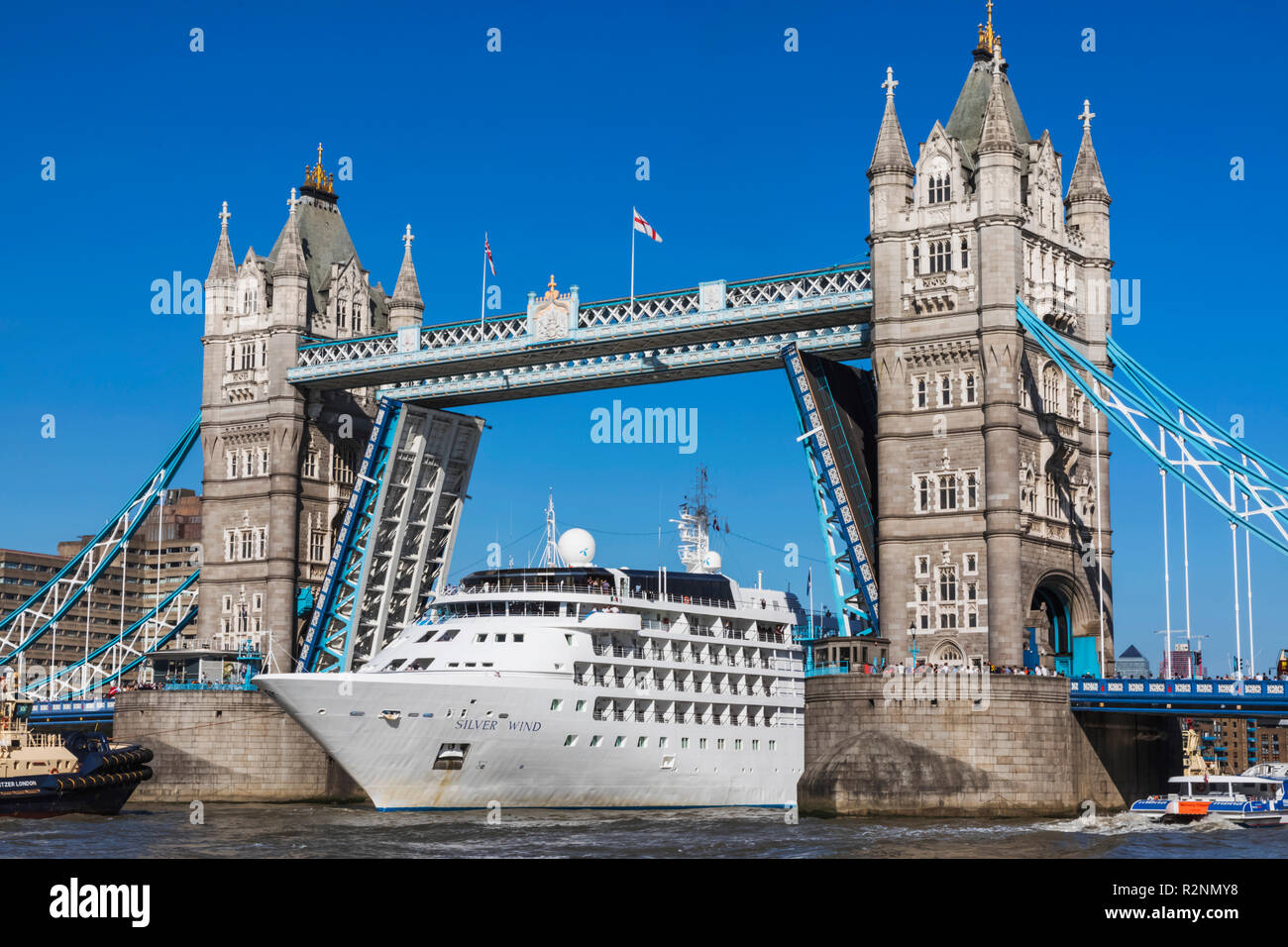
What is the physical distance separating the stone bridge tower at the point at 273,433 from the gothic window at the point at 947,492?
3981cm

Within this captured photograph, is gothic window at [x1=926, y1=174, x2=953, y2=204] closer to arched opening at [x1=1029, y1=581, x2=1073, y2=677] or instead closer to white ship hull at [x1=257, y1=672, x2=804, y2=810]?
arched opening at [x1=1029, y1=581, x2=1073, y2=677]

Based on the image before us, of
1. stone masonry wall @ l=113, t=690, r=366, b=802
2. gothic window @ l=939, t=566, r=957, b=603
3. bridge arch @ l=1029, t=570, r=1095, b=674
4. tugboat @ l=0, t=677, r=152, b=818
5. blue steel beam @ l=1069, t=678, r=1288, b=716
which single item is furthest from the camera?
stone masonry wall @ l=113, t=690, r=366, b=802

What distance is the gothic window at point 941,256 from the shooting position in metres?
69.1

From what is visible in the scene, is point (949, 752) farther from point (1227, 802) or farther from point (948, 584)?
point (1227, 802)

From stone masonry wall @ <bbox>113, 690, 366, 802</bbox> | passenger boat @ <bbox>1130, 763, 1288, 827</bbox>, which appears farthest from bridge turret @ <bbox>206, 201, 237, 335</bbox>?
passenger boat @ <bbox>1130, 763, 1288, 827</bbox>

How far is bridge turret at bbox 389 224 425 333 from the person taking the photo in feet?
319

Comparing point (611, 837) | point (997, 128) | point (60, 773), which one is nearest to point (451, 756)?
point (611, 837)

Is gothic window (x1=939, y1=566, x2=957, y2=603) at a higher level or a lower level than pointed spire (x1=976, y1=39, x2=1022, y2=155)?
lower

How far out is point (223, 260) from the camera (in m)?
95.6

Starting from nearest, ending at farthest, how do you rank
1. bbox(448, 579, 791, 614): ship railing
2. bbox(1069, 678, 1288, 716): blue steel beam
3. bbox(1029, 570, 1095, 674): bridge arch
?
bbox(1069, 678, 1288, 716): blue steel beam
bbox(1029, 570, 1095, 674): bridge arch
bbox(448, 579, 791, 614): ship railing

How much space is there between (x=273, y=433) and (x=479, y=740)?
32489mm

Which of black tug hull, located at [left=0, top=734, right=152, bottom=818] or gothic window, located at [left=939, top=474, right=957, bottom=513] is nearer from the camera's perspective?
black tug hull, located at [left=0, top=734, right=152, bottom=818]

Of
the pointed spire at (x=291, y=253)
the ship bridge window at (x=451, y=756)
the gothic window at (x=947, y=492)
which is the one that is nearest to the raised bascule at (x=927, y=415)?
the gothic window at (x=947, y=492)

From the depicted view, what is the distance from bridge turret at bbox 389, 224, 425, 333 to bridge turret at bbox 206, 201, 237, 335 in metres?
9.59
